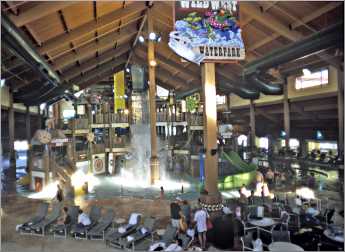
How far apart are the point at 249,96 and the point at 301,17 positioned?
757 cm

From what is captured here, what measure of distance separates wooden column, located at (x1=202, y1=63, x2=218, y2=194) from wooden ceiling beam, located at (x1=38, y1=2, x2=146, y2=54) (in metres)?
6.91

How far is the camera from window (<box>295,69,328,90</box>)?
1731 centimetres

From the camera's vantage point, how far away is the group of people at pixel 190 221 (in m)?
8.01

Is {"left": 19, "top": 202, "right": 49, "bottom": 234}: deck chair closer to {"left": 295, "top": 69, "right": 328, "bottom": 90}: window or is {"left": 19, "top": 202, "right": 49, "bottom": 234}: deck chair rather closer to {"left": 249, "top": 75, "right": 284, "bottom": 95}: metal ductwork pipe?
{"left": 249, "top": 75, "right": 284, "bottom": 95}: metal ductwork pipe

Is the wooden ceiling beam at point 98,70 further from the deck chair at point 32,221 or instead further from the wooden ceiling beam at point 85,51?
the deck chair at point 32,221

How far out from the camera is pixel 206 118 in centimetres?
1034

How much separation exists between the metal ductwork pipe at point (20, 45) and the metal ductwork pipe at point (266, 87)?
10.7 meters

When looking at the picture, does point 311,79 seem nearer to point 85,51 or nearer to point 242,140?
point 242,140

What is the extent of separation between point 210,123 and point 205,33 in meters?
3.10

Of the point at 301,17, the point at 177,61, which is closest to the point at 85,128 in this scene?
the point at 177,61

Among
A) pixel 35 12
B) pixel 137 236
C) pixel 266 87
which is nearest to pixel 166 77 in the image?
Answer: pixel 266 87

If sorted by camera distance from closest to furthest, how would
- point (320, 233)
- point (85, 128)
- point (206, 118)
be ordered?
1. point (320, 233)
2. point (206, 118)
3. point (85, 128)

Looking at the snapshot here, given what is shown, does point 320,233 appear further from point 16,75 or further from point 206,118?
point 16,75

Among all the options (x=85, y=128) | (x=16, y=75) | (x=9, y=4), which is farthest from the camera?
(x=85, y=128)
